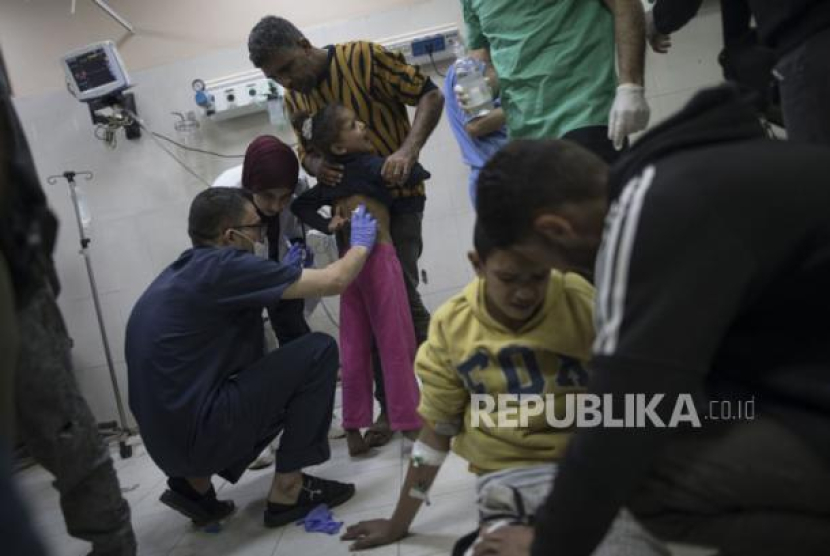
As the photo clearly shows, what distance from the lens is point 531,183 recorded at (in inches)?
34.7

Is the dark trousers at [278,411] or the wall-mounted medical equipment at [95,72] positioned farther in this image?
the wall-mounted medical equipment at [95,72]

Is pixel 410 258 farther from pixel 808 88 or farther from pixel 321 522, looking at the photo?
pixel 808 88

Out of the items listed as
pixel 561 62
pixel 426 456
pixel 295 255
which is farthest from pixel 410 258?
pixel 426 456

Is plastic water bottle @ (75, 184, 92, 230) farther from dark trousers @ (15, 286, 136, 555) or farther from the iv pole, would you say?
dark trousers @ (15, 286, 136, 555)

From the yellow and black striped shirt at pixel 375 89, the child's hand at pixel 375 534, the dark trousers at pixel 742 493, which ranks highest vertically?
the yellow and black striped shirt at pixel 375 89

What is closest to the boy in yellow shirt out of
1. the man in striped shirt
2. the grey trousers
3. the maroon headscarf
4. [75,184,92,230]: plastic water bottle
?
the grey trousers

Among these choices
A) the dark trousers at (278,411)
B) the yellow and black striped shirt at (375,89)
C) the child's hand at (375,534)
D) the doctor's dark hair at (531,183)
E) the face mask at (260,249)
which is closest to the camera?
the doctor's dark hair at (531,183)

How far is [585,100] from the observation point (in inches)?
66.9

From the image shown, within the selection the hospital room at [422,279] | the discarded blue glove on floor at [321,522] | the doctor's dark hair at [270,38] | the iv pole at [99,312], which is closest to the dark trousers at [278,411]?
the hospital room at [422,279]

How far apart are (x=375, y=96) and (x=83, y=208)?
190cm

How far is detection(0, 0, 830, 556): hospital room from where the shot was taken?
732mm

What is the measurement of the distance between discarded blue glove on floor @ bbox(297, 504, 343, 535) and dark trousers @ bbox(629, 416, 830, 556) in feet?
3.27

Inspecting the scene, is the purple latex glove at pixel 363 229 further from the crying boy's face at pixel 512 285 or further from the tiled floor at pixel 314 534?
the crying boy's face at pixel 512 285

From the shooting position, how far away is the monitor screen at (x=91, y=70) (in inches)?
124
